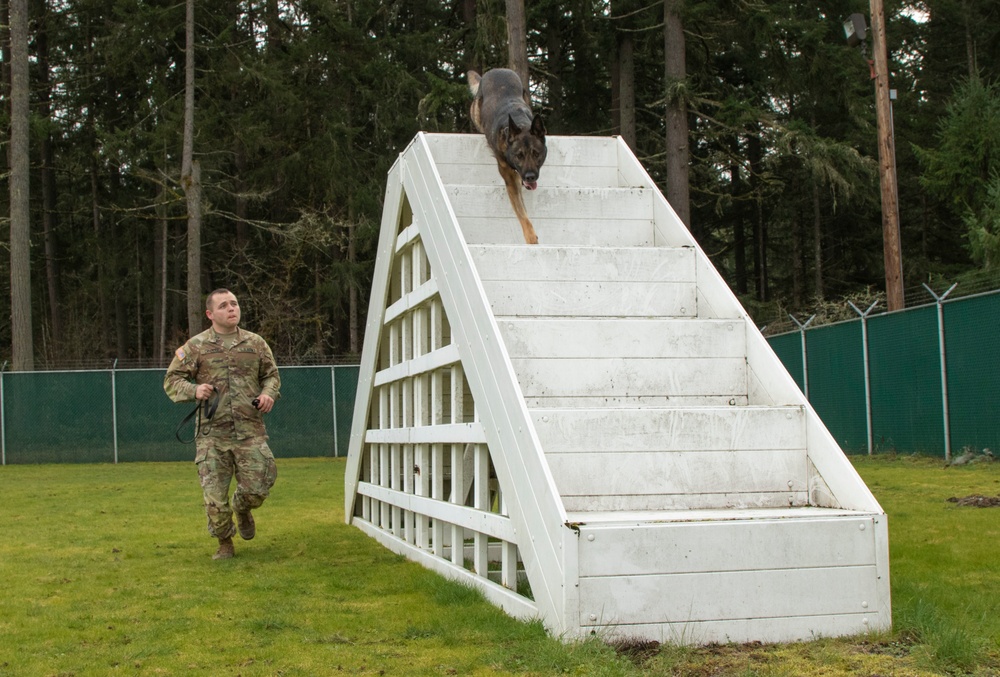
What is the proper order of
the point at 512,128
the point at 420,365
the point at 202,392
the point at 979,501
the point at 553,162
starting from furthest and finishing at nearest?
the point at 979,501 → the point at 553,162 → the point at 512,128 → the point at 202,392 → the point at 420,365

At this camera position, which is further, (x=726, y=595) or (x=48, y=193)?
(x=48, y=193)

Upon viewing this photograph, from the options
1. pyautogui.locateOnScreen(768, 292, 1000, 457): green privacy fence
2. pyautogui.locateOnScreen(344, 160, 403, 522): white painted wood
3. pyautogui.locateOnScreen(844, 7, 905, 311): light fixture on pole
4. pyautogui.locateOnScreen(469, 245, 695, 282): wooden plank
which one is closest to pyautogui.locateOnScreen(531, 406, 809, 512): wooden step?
pyautogui.locateOnScreen(469, 245, 695, 282): wooden plank

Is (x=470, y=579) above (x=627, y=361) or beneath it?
beneath

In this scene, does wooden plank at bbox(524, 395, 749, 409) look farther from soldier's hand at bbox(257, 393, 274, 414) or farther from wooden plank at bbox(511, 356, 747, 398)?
soldier's hand at bbox(257, 393, 274, 414)

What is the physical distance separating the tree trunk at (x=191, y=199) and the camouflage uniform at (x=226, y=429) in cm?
1966

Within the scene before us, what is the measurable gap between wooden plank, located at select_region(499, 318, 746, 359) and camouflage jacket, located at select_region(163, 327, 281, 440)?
277 centimetres

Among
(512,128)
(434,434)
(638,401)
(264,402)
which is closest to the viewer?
(638,401)

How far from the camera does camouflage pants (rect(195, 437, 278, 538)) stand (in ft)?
27.1

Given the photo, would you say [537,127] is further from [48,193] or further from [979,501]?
[48,193]

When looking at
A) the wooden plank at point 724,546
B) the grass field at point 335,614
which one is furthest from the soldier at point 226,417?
the wooden plank at point 724,546

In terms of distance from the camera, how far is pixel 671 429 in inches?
222

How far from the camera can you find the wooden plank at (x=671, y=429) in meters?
5.54

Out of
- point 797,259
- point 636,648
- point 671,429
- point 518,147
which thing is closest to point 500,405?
point 671,429

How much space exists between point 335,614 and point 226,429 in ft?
9.19
